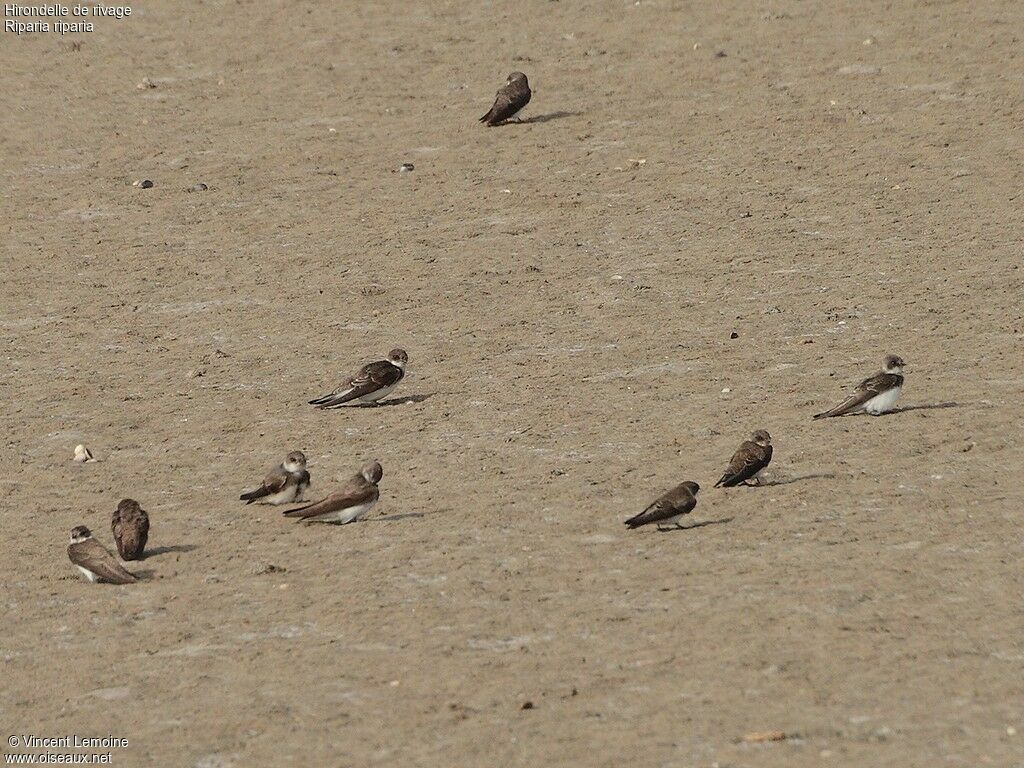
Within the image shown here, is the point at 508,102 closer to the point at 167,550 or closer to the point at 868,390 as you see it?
the point at 868,390

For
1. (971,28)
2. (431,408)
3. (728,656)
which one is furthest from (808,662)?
(971,28)

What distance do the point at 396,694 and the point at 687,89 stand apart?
48.7ft

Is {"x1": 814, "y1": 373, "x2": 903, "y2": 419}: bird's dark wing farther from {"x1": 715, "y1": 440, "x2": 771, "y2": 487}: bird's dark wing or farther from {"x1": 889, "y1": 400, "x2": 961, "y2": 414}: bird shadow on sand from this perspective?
{"x1": 715, "y1": 440, "x2": 771, "y2": 487}: bird's dark wing

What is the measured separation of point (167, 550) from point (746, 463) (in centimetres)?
392

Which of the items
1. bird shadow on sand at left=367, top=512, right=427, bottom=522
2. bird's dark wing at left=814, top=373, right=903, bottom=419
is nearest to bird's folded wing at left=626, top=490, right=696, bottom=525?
bird shadow on sand at left=367, top=512, right=427, bottom=522

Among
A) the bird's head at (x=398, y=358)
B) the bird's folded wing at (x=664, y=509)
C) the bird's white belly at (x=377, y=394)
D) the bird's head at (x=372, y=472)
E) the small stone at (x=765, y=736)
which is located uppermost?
the bird's head at (x=398, y=358)

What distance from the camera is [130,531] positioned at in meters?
Answer: 11.3

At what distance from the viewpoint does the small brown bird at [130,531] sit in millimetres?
11266

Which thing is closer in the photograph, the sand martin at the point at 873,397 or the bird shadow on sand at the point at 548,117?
the sand martin at the point at 873,397

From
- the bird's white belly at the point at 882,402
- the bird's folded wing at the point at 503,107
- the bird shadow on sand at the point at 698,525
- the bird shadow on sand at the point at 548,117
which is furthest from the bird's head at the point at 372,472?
the bird shadow on sand at the point at 548,117

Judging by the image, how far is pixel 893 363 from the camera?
1395cm

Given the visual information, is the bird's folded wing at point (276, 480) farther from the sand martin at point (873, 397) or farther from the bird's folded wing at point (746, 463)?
the sand martin at point (873, 397)

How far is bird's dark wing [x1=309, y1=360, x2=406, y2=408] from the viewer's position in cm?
1420

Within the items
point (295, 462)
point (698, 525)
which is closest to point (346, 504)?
point (295, 462)
